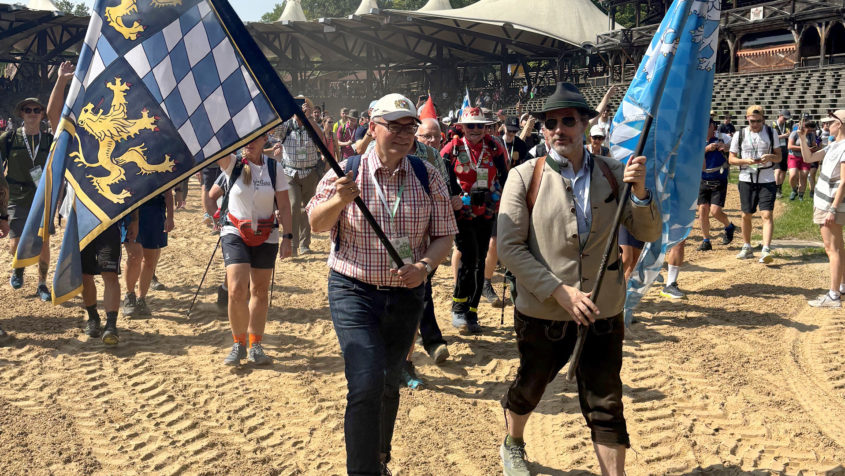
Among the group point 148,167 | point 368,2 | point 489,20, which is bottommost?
point 148,167

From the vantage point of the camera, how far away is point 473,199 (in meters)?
6.57

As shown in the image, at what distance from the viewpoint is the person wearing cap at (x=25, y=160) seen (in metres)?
7.27

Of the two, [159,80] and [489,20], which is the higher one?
[489,20]

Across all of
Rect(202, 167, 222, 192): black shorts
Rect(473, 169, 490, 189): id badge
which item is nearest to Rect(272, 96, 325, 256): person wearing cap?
Rect(202, 167, 222, 192): black shorts

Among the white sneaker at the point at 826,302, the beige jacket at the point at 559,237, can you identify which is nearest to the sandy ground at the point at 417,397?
the white sneaker at the point at 826,302

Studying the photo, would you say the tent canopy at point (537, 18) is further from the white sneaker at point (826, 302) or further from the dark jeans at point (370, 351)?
the dark jeans at point (370, 351)

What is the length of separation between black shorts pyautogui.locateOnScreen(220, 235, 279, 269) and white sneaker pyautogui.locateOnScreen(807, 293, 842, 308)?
578 centimetres

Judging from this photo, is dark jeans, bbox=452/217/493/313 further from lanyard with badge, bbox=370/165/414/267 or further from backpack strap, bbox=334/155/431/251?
lanyard with badge, bbox=370/165/414/267

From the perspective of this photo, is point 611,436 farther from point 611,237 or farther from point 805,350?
point 805,350

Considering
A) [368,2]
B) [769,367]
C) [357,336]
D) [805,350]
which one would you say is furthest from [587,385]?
[368,2]

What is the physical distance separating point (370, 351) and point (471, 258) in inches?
128

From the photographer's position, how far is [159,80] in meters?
3.52

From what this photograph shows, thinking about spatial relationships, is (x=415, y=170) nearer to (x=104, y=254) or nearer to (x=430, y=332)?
(x=430, y=332)

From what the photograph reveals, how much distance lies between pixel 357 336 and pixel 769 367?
4055 mm
